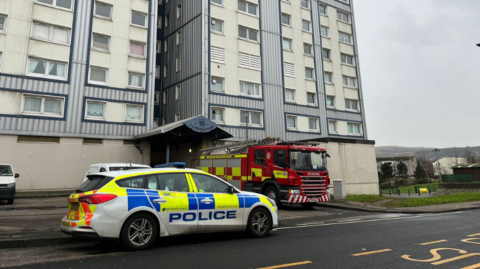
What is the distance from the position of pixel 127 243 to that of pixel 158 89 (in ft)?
87.7

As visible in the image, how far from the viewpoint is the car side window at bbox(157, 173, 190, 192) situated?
6.20m

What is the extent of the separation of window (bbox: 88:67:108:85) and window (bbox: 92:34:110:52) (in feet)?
5.20

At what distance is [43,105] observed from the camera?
2031cm

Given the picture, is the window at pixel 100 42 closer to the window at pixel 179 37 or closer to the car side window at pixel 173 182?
the window at pixel 179 37

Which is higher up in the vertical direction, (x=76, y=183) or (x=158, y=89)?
(x=158, y=89)

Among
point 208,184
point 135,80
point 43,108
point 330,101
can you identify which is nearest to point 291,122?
point 330,101

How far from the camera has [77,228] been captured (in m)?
5.39

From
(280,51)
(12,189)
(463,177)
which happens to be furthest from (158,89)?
(463,177)

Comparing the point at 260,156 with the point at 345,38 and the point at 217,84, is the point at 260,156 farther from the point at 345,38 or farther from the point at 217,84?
the point at 345,38

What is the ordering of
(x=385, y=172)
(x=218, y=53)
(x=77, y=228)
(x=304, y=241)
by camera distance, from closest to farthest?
(x=77, y=228), (x=304, y=241), (x=218, y=53), (x=385, y=172)

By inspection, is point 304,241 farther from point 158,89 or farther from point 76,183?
point 158,89

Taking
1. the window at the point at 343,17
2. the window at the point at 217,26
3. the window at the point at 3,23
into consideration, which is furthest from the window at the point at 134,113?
the window at the point at 343,17

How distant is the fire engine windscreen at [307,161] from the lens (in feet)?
42.8

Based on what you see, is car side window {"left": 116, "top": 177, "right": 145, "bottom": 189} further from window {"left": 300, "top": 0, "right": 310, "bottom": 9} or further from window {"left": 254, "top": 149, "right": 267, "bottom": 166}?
window {"left": 300, "top": 0, "right": 310, "bottom": 9}
